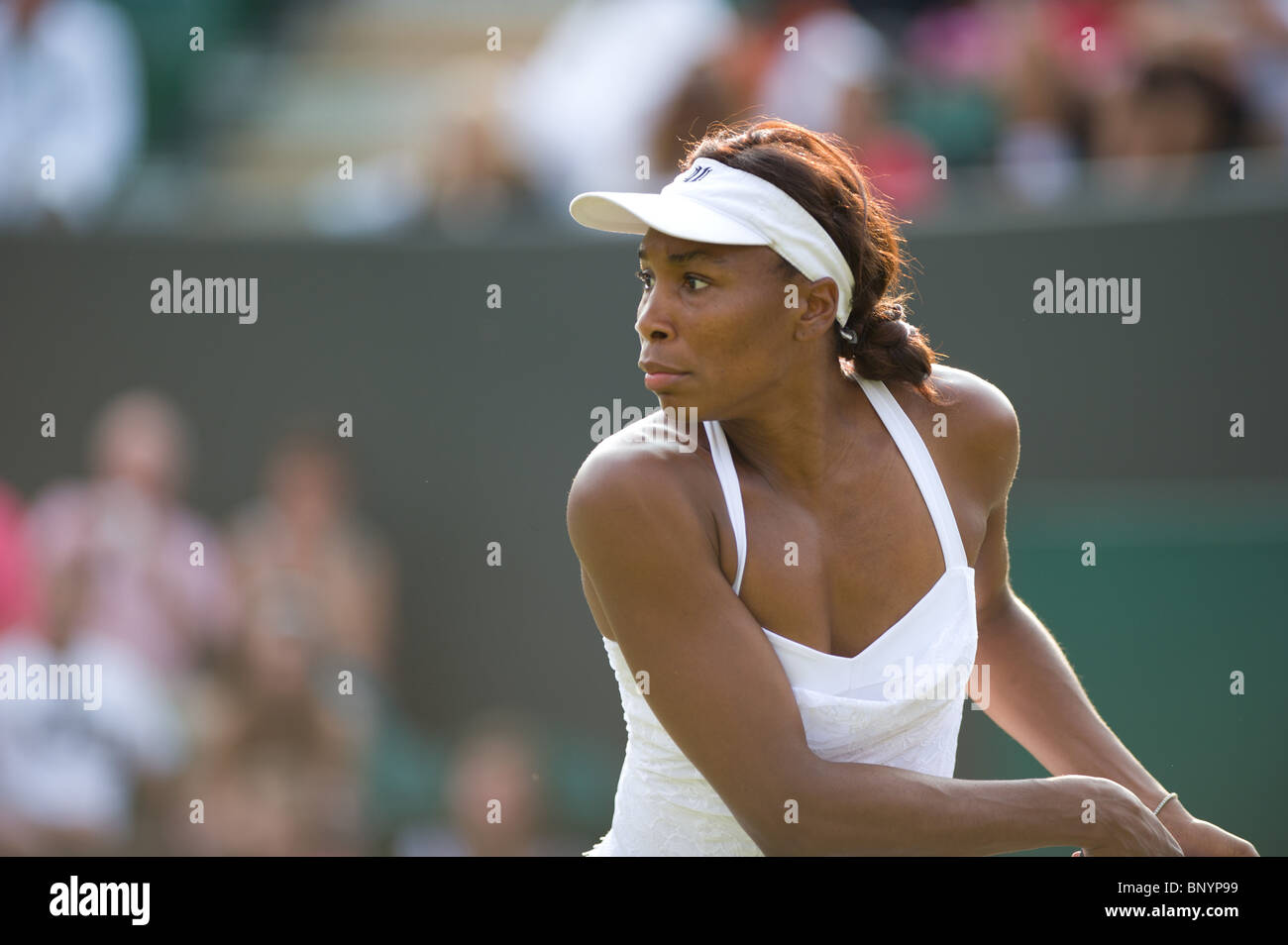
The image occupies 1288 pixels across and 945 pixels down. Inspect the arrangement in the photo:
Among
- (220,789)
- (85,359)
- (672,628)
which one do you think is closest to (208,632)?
Result: (220,789)

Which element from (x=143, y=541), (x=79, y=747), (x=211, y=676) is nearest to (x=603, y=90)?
(x=143, y=541)

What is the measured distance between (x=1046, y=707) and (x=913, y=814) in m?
0.54

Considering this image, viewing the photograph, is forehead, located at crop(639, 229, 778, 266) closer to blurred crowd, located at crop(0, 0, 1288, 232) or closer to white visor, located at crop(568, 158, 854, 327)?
white visor, located at crop(568, 158, 854, 327)

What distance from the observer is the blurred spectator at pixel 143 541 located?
555 centimetres

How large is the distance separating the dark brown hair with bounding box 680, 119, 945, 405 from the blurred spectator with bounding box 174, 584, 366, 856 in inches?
127

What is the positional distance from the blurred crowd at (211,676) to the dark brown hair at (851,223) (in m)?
2.97

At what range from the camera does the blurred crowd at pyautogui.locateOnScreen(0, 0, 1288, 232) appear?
16.3 ft

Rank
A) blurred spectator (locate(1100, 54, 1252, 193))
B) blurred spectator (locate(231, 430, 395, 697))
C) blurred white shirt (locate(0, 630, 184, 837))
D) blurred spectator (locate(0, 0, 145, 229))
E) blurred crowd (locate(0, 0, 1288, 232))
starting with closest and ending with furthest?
blurred spectator (locate(1100, 54, 1252, 193)) < blurred crowd (locate(0, 0, 1288, 232)) < blurred white shirt (locate(0, 630, 184, 837)) < blurred spectator (locate(231, 430, 395, 697)) < blurred spectator (locate(0, 0, 145, 229))

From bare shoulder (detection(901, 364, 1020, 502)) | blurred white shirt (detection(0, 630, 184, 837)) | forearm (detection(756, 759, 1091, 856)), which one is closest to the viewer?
forearm (detection(756, 759, 1091, 856))

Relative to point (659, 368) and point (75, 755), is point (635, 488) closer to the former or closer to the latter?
point (659, 368)

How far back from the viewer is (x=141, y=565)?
5.61m

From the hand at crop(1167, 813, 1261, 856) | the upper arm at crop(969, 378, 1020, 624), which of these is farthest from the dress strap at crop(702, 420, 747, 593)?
the hand at crop(1167, 813, 1261, 856)

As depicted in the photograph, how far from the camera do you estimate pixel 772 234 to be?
90.4 inches

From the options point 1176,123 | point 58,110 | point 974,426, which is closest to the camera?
point 974,426
